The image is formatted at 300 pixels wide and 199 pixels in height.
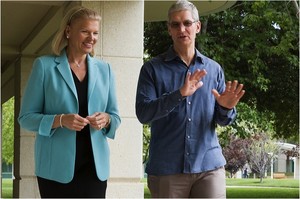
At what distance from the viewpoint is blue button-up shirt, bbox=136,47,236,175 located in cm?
408

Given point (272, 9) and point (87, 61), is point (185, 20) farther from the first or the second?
point (272, 9)

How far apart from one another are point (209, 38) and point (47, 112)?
1390cm

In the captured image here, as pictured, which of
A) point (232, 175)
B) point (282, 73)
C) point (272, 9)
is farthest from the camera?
point (232, 175)

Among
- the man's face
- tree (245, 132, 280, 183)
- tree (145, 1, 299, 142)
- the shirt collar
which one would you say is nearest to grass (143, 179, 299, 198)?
tree (245, 132, 280, 183)

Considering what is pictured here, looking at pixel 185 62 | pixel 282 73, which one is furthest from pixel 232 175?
pixel 185 62

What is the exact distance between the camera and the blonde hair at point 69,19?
4.00 meters

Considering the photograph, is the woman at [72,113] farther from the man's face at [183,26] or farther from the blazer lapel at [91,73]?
the man's face at [183,26]

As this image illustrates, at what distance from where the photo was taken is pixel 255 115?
58.1 ft

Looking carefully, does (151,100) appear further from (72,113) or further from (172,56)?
(72,113)

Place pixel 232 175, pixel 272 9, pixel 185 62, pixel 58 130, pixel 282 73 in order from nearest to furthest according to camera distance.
→ 1. pixel 58 130
2. pixel 185 62
3. pixel 272 9
4. pixel 282 73
5. pixel 232 175

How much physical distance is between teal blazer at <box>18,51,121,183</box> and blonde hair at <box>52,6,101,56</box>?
0.19ft

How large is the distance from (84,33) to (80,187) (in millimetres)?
800

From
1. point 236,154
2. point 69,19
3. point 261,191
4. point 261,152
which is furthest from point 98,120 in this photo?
point 261,152

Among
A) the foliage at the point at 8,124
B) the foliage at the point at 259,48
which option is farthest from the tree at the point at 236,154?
the foliage at the point at 259,48
